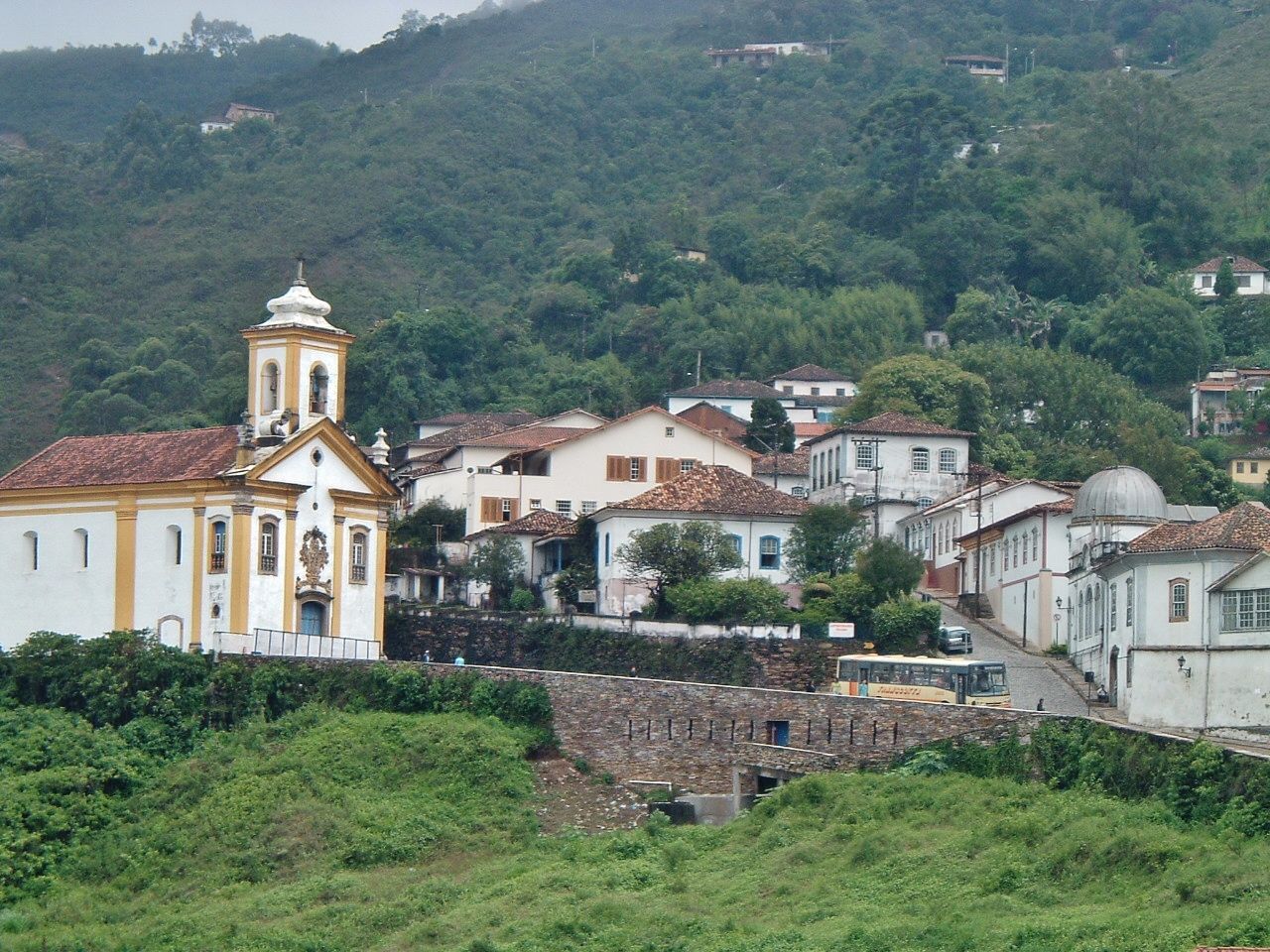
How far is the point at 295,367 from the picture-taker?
70.6m

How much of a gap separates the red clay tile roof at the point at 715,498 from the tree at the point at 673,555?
2388 millimetres

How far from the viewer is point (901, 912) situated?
156 feet

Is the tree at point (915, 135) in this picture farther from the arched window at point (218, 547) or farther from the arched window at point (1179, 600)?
the arched window at point (1179, 600)

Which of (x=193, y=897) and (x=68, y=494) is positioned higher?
(x=68, y=494)

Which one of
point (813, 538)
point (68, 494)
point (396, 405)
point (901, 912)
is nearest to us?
point (901, 912)

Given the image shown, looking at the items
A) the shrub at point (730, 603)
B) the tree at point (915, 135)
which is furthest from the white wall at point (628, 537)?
the tree at point (915, 135)

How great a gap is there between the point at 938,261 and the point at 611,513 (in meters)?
71.8

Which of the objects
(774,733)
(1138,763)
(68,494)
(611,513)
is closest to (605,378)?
(611,513)

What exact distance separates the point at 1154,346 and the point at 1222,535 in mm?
64502

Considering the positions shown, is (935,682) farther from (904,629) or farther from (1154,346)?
(1154,346)

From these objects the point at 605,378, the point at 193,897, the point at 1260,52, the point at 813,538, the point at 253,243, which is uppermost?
the point at 1260,52

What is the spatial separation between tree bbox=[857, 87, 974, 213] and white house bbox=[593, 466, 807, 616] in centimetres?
7673

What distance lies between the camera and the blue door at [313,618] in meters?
68.9

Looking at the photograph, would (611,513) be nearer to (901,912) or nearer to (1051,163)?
(901,912)
